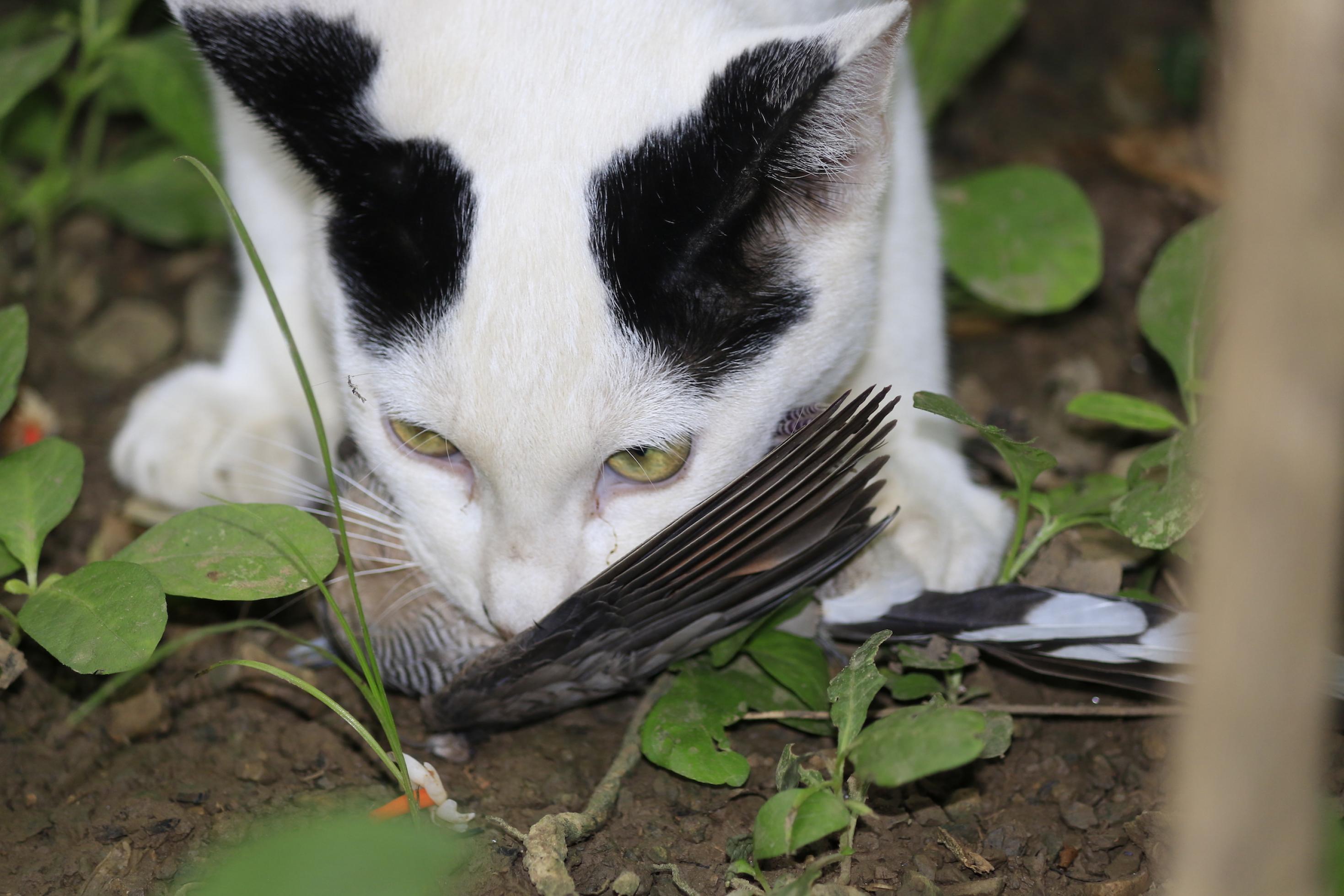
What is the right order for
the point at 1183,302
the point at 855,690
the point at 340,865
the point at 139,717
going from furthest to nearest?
the point at 1183,302
the point at 139,717
the point at 855,690
the point at 340,865

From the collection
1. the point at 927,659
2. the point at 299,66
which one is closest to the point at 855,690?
the point at 927,659

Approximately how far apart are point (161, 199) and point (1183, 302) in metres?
2.09

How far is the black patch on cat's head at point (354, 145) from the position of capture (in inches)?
55.0

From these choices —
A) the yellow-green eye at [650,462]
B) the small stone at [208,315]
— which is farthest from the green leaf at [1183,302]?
the small stone at [208,315]

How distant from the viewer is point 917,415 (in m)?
1.87

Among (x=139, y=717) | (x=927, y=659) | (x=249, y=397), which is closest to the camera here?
(x=927, y=659)

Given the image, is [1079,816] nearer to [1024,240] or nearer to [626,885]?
[626,885]

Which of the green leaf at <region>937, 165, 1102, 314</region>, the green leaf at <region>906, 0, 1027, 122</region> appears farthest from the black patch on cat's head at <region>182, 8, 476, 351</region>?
the green leaf at <region>906, 0, 1027, 122</region>

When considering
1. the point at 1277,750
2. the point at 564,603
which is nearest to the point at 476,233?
the point at 564,603

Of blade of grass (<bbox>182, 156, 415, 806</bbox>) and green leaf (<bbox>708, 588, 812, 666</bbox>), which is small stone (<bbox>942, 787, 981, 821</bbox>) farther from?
blade of grass (<bbox>182, 156, 415, 806</bbox>)

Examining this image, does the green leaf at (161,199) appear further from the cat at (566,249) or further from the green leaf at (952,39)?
the green leaf at (952,39)

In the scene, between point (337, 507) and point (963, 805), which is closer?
point (337, 507)

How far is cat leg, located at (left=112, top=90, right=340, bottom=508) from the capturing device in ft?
6.38

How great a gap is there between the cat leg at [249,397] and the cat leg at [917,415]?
2.98 feet
